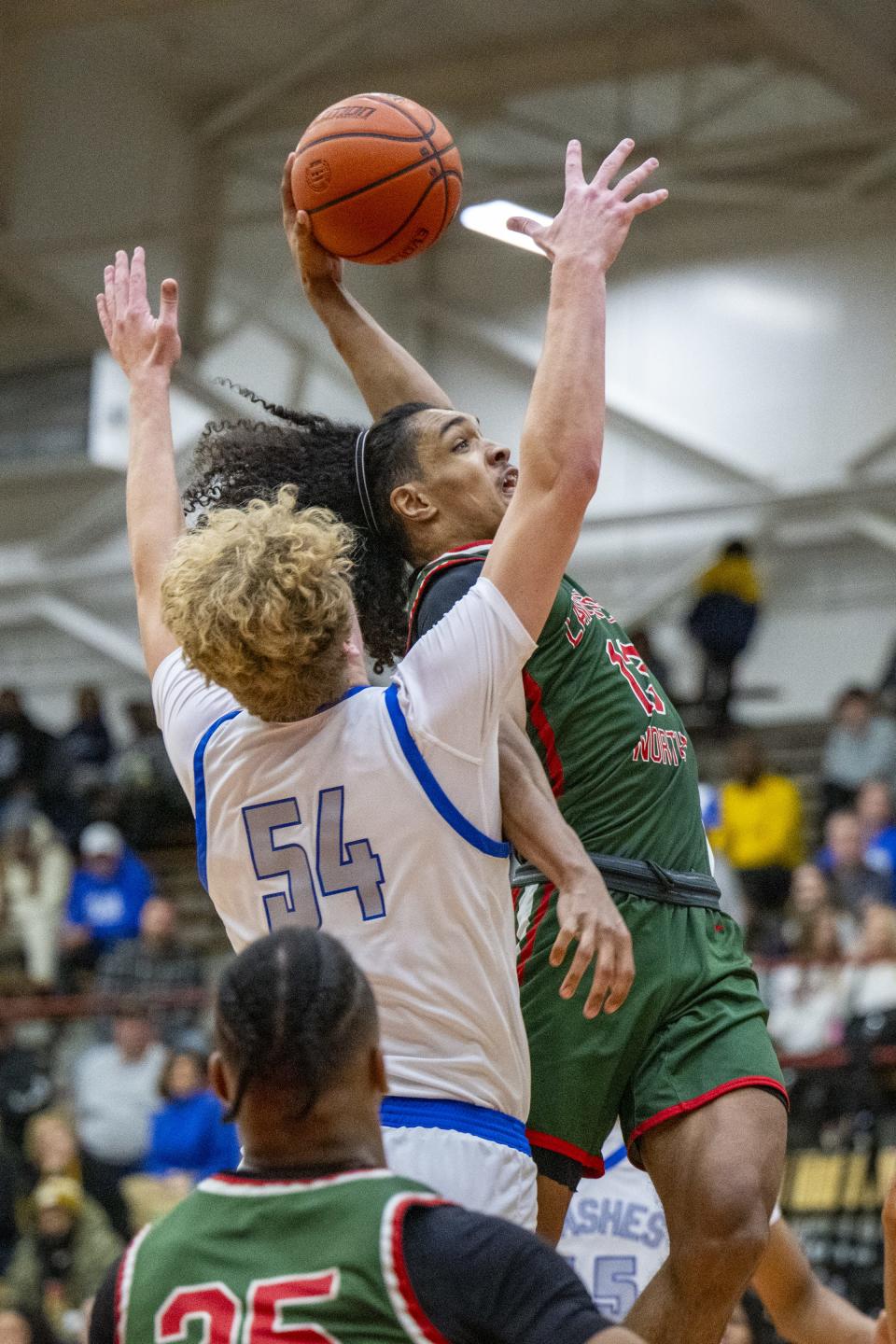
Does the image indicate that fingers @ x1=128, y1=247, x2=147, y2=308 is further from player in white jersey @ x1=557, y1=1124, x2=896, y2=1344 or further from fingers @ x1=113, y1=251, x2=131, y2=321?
player in white jersey @ x1=557, y1=1124, x2=896, y2=1344

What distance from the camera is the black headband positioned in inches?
164

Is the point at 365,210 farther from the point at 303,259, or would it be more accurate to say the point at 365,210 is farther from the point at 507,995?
the point at 507,995

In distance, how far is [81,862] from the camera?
16.0m

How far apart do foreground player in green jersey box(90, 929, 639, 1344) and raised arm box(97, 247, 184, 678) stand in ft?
3.99

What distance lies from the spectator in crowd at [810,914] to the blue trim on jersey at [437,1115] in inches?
322

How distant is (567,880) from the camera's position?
3264 mm

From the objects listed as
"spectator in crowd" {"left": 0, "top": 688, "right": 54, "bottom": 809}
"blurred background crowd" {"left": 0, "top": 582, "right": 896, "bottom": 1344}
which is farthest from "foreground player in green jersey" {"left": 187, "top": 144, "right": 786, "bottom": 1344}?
"spectator in crowd" {"left": 0, "top": 688, "right": 54, "bottom": 809}

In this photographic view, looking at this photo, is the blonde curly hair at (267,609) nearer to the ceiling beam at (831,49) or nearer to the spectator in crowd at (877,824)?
the spectator in crowd at (877,824)

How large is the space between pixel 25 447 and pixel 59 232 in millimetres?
3184

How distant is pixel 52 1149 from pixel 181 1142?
867 millimetres

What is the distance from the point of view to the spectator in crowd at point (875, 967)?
9.87 metres

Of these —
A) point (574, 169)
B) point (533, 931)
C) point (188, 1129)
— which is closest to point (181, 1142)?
point (188, 1129)

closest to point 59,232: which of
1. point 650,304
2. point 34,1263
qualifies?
point 650,304

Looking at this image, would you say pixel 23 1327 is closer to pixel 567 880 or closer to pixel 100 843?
pixel 567 880
